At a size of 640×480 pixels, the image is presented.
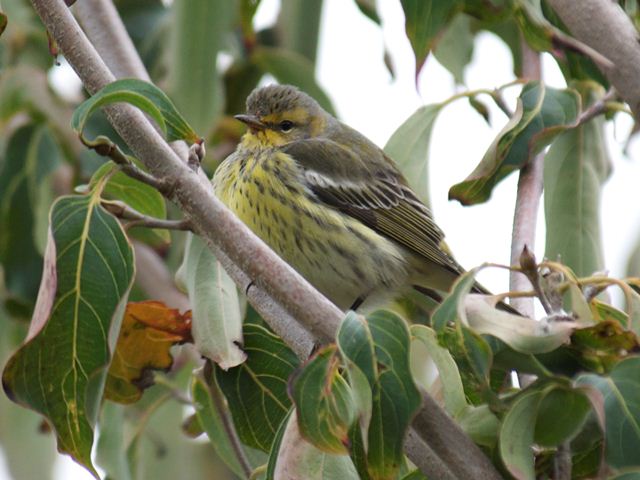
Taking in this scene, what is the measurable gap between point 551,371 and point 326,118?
282 cm

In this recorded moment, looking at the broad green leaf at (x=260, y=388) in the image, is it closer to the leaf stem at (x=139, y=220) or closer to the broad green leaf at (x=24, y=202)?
the leaf stem at (x=139, y=220)

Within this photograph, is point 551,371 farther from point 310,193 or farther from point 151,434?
point 151,434

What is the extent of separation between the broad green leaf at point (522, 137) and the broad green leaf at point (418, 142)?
0.47 meters

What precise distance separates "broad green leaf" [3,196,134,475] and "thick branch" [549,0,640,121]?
3.91ft

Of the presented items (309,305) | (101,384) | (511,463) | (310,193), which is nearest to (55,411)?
(101,384)

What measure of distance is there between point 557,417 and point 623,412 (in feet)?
0.41

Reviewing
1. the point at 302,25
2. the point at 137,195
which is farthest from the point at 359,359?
the point at 302,25

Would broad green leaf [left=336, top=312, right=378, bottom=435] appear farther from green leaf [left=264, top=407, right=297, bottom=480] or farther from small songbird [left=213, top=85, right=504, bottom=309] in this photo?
small songbird [left=213, top=85, right=504, bottom=309]

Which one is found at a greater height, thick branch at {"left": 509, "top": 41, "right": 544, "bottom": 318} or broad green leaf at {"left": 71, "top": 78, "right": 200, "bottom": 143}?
broad green leaf at {"left": 71, "top": 78, "right": 200, "bottom": 143}

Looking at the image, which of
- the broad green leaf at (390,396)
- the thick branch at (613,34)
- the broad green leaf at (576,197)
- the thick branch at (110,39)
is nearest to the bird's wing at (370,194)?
the broad green leaf at (576,197)

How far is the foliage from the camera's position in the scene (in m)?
2.09

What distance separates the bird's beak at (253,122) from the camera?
4.52m

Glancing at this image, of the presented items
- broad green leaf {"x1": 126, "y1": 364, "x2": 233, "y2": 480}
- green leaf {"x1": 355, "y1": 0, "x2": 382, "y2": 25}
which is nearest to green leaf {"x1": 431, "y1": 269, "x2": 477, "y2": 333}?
green leaf {"x1": 355, "y1": 0, "x2": 382, "y2": 25}

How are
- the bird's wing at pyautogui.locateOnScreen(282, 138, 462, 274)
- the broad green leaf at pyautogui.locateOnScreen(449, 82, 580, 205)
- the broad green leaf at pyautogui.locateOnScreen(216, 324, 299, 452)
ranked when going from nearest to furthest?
1. the broad green leaf at pyautogui.locateOnScreen(216, 324, 299, 452)
2. the broad green leaf at pyautogui.locateOnScreen(449, 82, 580, 205)
3. the bird's wing at pyautogui.locateOnScreen(282, 138, 462, 274)
